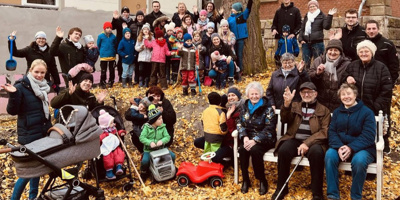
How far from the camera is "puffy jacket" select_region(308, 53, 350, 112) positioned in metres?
6.57

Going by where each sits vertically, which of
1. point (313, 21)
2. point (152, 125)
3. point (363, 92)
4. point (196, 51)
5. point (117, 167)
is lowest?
point (117, 167)

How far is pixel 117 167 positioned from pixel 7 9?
7264mm

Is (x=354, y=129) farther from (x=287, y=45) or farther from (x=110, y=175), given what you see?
(x=287, y=45)

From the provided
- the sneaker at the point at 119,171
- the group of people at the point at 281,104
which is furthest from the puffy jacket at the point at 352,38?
the sneaker at the point at 119,171

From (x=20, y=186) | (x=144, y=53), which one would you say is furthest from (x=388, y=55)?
(x=20, y=186)

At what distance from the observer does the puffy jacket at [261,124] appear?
629cm

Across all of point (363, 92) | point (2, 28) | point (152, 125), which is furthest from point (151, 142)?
point (2, 28)

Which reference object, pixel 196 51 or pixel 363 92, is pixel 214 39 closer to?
pixel 196 51

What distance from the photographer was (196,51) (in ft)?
31.5

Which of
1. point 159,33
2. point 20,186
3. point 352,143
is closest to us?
point 20,186

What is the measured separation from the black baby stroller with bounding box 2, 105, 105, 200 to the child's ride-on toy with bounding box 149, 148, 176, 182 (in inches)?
60.9

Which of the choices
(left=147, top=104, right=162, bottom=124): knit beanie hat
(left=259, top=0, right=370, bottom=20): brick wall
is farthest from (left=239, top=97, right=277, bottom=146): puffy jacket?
(left=259, top=0, right=370, bottom=20): brick wall

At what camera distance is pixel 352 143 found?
18.6ft

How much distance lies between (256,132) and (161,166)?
1.56 m
